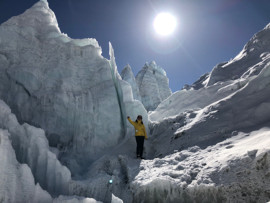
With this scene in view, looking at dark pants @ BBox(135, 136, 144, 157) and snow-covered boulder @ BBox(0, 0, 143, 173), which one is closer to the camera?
dark pants @ BBox(135, 136, 144, 157)

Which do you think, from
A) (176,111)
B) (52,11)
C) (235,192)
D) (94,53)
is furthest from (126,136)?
(52,11)

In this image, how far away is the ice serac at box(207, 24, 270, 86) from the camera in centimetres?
1751

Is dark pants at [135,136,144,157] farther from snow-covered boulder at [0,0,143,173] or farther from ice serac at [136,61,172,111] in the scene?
ice serac at [136,61,172,111]

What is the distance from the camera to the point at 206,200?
5988 mm

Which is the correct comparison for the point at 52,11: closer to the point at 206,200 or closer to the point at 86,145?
the point at 86,145

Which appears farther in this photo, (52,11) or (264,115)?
(52,11)

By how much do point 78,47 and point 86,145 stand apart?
6288 mm

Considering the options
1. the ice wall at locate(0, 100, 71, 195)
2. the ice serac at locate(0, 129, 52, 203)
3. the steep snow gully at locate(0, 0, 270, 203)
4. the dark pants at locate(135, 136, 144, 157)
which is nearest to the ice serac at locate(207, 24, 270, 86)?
the steep snow gully at locate(0, 0, 270, 203)

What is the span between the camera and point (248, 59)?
18.4 meters

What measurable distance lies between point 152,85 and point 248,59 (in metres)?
32.9

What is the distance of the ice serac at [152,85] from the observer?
4790cm

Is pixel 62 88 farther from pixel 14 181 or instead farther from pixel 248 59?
pixel 248 59

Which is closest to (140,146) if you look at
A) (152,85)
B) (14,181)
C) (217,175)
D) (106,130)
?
(106,130)

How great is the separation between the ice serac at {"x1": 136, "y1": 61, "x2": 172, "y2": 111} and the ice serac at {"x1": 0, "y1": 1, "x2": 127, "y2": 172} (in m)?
32.8
